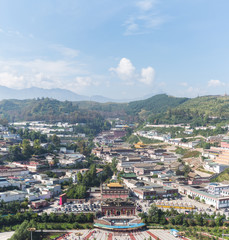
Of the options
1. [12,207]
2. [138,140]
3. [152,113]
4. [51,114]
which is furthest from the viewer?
[152,113]

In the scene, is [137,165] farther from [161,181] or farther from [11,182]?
[11,182]

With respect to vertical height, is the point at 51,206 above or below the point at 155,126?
below

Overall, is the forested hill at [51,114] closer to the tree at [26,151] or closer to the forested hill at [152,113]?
the forested hill at [152,113]

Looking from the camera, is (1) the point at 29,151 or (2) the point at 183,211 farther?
(1) the point at 29,151

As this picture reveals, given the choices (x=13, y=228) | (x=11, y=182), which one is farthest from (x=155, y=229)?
(x=11, y=182)

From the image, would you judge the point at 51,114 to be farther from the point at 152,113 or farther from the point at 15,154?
the point at 15,154

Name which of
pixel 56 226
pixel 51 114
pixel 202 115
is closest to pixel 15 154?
pixel 56 226

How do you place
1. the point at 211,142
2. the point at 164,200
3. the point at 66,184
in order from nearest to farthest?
1. the point at 164,200
2. the point at 66,184
3. the point at 211,142

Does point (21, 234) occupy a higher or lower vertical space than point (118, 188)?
lower

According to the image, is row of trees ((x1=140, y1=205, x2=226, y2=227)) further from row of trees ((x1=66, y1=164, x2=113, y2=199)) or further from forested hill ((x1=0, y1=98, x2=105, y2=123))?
forested hill ((x1=0, y1=98, x2=105, y2=123))

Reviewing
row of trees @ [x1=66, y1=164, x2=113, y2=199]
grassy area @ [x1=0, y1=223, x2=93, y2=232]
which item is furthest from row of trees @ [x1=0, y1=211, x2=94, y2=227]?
row of trees @ [x1=66, y1=164, x2=113, y2=199]

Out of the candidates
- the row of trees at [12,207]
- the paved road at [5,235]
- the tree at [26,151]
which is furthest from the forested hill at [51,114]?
the paved road at [5,235]
